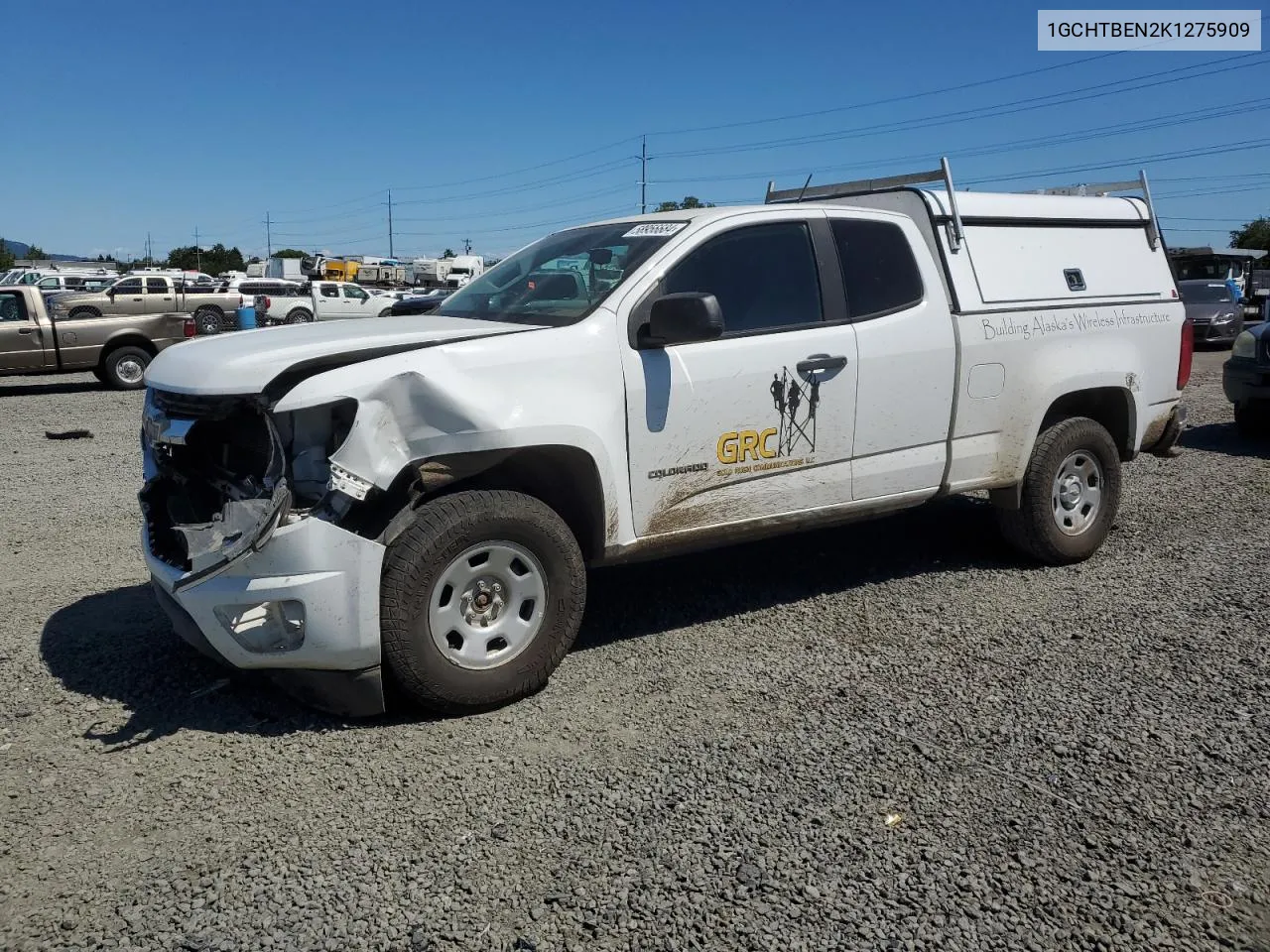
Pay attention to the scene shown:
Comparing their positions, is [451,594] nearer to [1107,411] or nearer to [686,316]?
[686,316]

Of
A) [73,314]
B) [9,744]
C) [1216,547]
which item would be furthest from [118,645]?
[73,314]

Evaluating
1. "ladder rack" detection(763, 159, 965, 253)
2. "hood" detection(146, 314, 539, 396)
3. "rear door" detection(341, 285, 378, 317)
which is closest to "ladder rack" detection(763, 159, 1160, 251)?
"ladder rack" detection(763, 159, 965, 253)

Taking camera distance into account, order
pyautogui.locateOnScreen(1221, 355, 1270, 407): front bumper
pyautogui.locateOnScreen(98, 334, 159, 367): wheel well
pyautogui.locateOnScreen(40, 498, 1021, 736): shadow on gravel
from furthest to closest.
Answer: pyautogui.locateOnScreen(98, 334, 159, 367): wheel well
pyautogui.locateOnScreen(1221, 355, 1270, 407): front bumper
pyautogui.locateOnScreen(40, 498, 1021, 736): shadow on gravel

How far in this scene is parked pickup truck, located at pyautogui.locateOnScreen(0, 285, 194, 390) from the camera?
15.7 metres

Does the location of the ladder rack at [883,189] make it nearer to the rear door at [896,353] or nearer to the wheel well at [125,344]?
the rear door at [896,353]

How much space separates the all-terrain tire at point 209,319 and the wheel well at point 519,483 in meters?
20.2

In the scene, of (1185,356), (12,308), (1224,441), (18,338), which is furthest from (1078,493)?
(12,308)

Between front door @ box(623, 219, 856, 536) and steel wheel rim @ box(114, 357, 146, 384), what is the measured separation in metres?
14.0

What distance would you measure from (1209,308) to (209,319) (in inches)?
856

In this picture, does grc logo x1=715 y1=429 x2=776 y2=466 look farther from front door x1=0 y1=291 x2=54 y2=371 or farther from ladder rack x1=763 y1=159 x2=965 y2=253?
front door x1=0 y1=291 x2=54 y2=371

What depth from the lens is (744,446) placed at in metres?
4.56

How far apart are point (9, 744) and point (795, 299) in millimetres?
3673

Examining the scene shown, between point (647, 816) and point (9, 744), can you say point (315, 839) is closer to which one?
point (647, 816)

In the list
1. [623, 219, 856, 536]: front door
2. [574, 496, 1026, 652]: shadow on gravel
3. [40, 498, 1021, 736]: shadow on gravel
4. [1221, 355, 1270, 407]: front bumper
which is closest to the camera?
[40, 498, 1021, 736]: shadow on gravel
